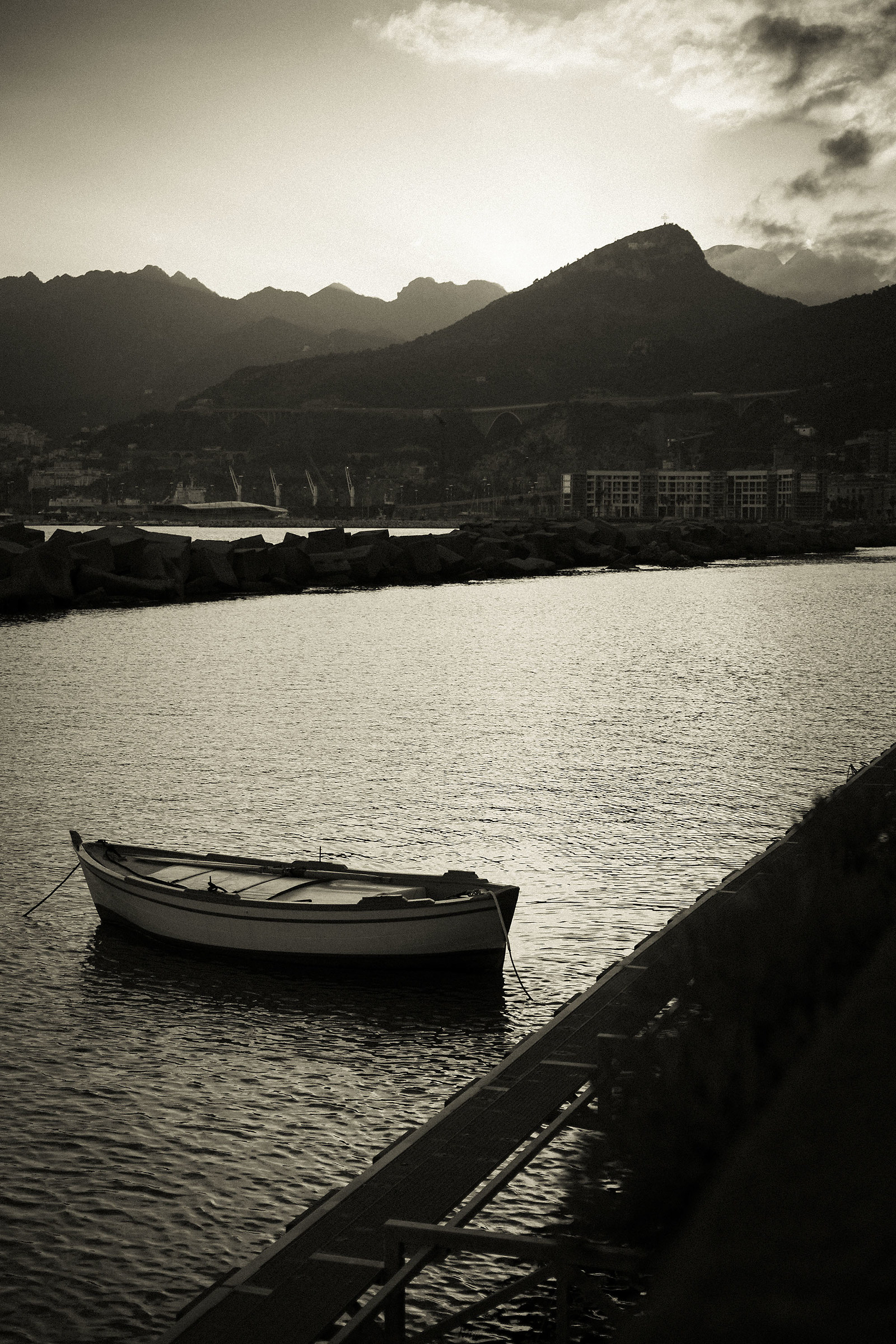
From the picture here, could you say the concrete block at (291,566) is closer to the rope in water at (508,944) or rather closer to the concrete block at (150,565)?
the concrete block at (150,565)

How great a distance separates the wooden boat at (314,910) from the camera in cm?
1126

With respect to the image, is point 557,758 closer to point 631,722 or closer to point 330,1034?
point 631,722

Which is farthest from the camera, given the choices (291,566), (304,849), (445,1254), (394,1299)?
(291,566)

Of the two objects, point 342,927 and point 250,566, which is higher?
point 250,566

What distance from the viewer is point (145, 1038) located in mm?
10500

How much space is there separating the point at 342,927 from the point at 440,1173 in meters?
5.08

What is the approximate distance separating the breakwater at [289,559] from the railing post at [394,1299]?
56999 millimetres

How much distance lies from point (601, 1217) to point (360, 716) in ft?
77.0

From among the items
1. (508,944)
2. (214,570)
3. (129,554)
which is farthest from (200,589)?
(508,944)

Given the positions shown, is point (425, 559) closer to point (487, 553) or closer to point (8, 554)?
point (487, 553)

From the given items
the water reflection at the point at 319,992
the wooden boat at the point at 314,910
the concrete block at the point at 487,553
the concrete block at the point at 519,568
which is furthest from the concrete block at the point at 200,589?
the water reflection at the point at 319,992

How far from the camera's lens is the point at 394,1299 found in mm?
5227

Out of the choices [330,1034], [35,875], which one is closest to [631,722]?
[35,875]

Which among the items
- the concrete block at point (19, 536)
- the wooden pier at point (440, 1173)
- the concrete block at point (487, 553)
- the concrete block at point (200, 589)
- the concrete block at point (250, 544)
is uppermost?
the concrete block at point (19, 536)
